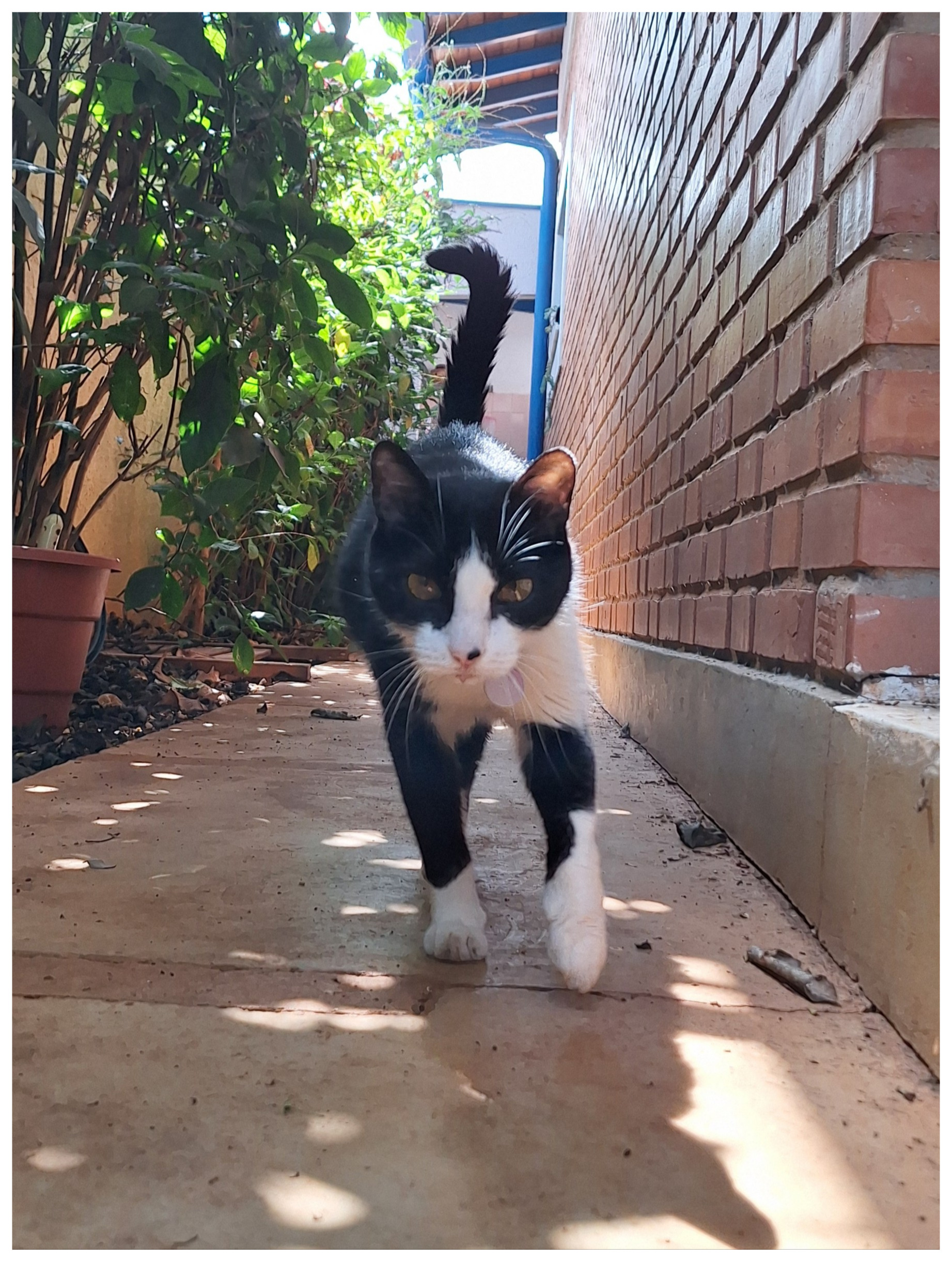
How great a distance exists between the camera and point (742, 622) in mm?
1627

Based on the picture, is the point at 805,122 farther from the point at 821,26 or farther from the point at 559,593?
the point at 559,593

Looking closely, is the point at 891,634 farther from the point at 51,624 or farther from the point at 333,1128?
the point at 51,624

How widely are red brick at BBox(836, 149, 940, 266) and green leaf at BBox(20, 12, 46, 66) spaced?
134cm

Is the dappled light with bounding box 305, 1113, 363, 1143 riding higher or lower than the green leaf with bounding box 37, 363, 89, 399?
lower

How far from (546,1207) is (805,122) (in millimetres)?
1416

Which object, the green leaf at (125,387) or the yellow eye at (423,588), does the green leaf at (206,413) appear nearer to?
the green leaf at (125,387)

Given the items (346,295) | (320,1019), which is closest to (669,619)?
(346,295)

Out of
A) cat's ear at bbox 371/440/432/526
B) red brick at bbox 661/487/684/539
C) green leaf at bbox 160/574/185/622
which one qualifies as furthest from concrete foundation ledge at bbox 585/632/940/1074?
green leaf at bbox 160/574/185/622

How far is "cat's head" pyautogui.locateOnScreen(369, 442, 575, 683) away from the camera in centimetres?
123

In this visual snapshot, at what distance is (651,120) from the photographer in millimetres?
2895

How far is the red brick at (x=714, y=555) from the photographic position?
69.7 inches

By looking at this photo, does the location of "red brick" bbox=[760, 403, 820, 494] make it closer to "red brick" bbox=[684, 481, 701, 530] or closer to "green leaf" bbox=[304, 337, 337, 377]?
"red brick" bbox=[684, 481, 701, 530]

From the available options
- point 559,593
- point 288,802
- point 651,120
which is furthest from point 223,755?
point 651,120

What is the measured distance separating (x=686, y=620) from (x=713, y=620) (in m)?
0.26
